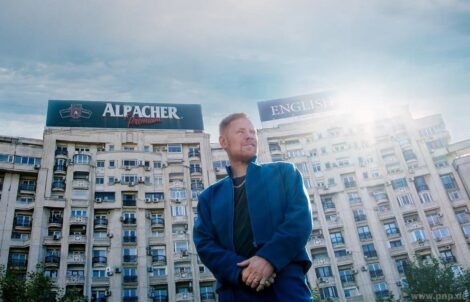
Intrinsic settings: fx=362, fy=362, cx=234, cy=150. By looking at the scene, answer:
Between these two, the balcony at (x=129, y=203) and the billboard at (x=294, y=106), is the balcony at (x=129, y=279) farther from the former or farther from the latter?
the billboard at (x=294, y=106)

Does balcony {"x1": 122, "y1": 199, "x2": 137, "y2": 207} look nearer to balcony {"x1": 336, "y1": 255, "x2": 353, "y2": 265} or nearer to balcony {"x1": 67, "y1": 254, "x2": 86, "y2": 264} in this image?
balcony {"x1": 67, "y1": 254, "x2": 86, "y2": 264}

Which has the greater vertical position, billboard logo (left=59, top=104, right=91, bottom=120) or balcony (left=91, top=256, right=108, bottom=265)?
billboard logo (left=59, top=104, right=91, bottom=120)

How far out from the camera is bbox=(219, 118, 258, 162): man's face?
4301 mm

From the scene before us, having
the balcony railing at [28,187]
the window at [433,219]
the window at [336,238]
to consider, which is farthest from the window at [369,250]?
the balcony railing at [28,187]

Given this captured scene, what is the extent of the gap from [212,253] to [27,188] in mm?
42441

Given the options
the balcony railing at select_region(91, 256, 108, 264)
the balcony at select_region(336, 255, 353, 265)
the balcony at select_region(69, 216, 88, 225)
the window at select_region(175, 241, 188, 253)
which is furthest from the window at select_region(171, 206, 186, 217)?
the balcony at select_region(336, 255, 353, 265)

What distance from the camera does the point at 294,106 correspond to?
50.3 metres

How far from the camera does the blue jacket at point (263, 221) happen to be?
3.44 m

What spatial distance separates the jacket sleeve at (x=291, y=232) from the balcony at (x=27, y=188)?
4230 cm

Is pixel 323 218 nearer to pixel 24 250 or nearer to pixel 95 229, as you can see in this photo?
pixel 95 229

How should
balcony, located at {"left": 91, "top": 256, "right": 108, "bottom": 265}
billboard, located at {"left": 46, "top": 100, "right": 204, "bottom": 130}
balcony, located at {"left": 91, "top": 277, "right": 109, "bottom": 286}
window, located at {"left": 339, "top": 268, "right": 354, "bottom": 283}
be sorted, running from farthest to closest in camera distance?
billboard, located at {"left": 46, "top": 100, "right": 204, "bottom": 130} < window, located at {"left": 339, "top": 268, "right": 354, "bottom": 283} < balcony, located at {"left": 91, "top": 256, "right": 108, "bottom": 265} < balcony, located at {"left": 91, "top": 277, "right": 109, "bottom": 286}

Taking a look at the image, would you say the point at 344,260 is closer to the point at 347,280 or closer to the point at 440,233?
the point at 347,280

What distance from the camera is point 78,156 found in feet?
139

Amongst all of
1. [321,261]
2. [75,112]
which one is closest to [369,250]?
[321,261]
